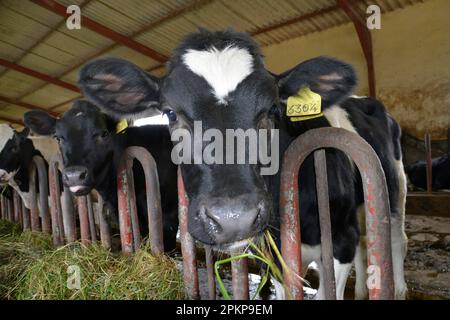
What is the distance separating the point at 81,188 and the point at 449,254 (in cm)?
418

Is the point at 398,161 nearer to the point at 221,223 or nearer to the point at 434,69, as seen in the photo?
the point at 221,223

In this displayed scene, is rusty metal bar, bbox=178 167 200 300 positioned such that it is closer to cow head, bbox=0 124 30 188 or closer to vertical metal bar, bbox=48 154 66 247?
vertical metal bar, bbox=48 154 66 247

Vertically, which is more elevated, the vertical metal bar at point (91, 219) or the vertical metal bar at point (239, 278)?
the vertical metal bar at point (91, 219)

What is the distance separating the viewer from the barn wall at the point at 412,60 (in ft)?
30.3

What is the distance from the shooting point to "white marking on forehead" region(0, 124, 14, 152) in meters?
5.53

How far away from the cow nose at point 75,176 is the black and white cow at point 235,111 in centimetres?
96

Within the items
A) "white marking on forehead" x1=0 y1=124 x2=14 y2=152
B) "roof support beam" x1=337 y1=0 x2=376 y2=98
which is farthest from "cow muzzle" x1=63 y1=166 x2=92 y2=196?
"roof support beam" x1=337 y1=0 x2=376 y2=98

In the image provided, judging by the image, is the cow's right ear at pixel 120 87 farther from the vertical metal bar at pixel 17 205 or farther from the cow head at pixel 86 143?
the vertical metal bar at pixel 17 205

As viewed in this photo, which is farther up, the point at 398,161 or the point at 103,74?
the point at 103,74

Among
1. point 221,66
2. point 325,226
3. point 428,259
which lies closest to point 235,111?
point 221,66

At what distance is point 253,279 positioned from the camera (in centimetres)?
370

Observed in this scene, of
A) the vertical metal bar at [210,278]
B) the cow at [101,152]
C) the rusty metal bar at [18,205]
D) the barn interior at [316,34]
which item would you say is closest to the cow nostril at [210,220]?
the vertical metal bar at [210,278]

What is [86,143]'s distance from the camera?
3.28 m

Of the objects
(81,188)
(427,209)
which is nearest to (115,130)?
(81,188)
